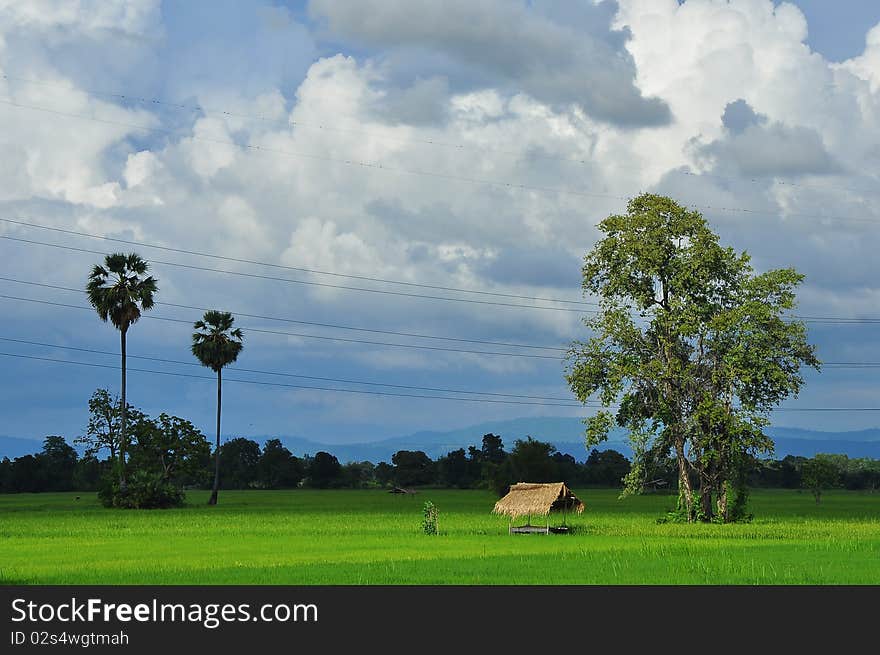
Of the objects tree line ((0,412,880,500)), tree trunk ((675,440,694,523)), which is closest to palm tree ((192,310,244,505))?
tree line ((0,412,880,500))

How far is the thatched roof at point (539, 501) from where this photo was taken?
289 feet

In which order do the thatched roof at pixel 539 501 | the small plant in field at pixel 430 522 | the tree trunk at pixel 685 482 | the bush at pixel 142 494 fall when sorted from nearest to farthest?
the small plant in field at pixel 430 522 < the tree trunk at pixel 685 482 < the thatched roof at pixel 539 501 < the bush at pixel 142 494

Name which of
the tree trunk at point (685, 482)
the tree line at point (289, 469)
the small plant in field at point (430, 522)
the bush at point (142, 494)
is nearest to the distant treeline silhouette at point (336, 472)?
the tree line at point (289, 469)

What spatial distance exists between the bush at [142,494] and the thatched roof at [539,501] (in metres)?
29.1

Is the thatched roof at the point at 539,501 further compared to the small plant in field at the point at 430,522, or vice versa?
the thatched roof at the point at 539,501

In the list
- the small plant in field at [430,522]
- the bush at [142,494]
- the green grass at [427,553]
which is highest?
the bush at [142,494]

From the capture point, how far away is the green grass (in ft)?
108

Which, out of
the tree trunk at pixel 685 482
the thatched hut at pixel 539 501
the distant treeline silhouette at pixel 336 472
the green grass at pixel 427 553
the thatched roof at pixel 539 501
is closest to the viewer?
the green grass at pixel 427 553

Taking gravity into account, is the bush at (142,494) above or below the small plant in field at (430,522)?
above

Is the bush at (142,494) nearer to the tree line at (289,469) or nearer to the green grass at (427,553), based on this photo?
the tree line at (289,469)

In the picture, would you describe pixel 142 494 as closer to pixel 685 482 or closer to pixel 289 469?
pixel 685 482
